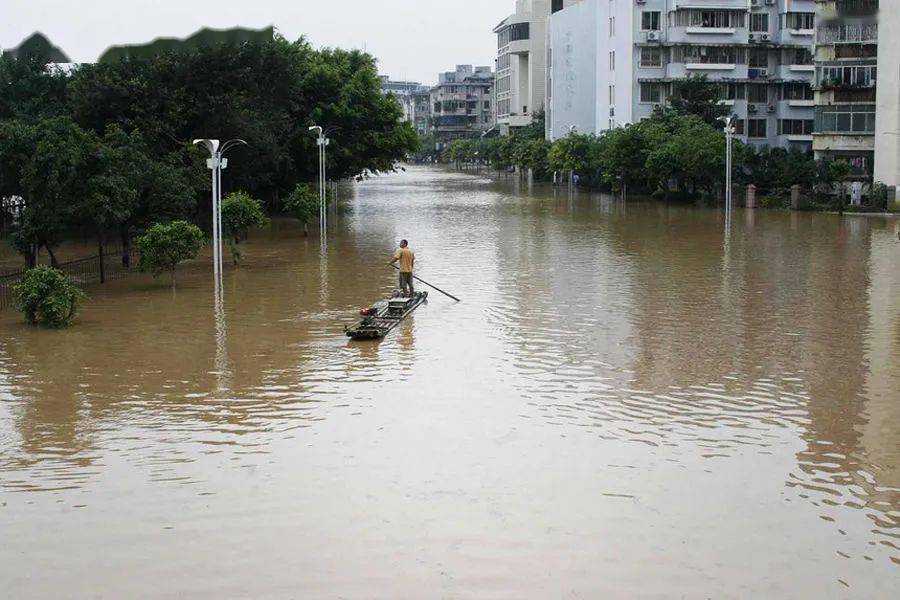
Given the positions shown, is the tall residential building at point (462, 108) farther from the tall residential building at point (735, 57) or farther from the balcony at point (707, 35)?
the balcony at point (707, 35)

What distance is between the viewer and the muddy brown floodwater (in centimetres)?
973

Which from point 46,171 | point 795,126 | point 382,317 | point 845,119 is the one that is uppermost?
point 795,126

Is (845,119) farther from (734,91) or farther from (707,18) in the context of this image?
(707,18)

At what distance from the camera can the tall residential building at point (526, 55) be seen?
4845 inches

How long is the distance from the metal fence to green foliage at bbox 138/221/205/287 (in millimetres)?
1941

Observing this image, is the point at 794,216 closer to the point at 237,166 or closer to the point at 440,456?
the point at 237,166

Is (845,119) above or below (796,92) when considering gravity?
below

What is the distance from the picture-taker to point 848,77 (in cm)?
5462

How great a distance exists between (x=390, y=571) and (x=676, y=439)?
504 centimetres

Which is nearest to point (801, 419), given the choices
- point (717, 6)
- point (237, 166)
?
point (237, 166)

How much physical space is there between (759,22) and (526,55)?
53.5 metres

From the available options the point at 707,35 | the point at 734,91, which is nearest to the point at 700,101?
the point at 734,91

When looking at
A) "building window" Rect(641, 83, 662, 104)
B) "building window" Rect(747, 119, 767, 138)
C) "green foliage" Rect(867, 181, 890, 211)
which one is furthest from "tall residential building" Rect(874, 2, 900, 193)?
"building window" Rect(641, 83, 662, 104)

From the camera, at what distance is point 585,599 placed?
911 cm
